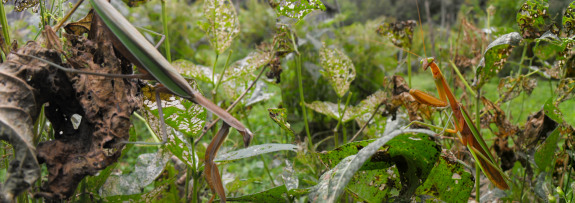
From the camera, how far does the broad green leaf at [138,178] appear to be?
28.6 inches

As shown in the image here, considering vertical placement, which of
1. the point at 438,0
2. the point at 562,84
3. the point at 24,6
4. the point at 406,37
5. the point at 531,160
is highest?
the point at 24,6

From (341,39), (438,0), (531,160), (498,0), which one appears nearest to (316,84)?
(341,39)

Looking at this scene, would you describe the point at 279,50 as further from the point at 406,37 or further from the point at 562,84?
the point at 562,84

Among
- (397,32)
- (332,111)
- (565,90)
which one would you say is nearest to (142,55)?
(332,111)

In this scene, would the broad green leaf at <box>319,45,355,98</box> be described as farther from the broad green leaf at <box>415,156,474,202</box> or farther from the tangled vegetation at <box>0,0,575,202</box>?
the broad green leaf at <box>415,156,474,202</box>

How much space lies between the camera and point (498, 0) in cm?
377

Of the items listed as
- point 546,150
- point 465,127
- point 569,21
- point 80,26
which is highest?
point 80,26

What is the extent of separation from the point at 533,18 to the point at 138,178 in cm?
83

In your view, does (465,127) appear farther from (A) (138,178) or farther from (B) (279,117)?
(A) (138,178)

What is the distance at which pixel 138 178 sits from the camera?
759 millimetres

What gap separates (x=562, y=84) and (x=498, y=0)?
133 inches

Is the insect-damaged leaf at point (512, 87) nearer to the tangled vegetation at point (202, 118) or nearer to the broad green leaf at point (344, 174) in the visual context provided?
the tangled vegetation at point (202, 118)


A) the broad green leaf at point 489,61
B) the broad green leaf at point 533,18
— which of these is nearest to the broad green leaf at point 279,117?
the broad green leaf at point 489,61

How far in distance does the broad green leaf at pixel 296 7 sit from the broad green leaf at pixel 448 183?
356 millimetres
